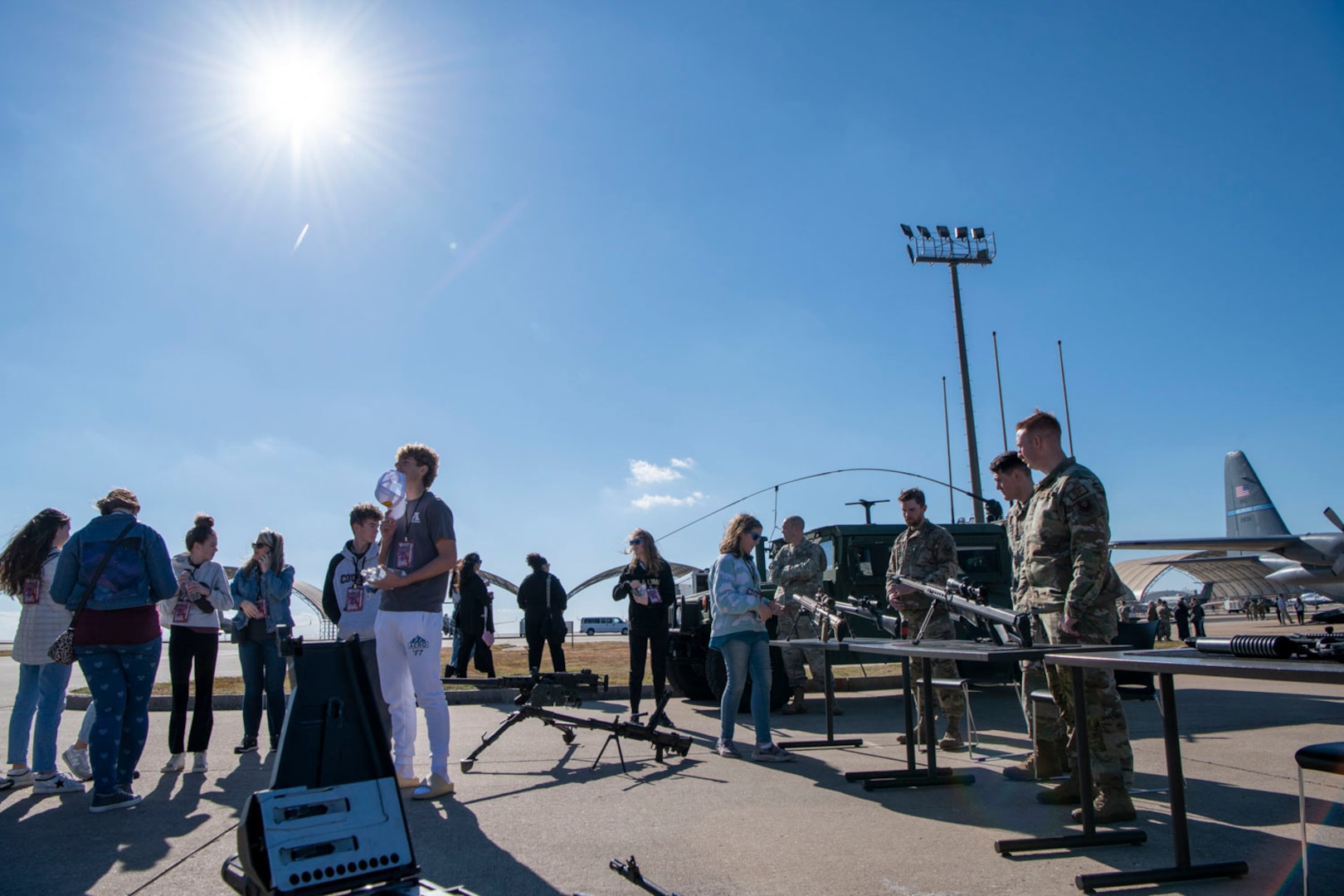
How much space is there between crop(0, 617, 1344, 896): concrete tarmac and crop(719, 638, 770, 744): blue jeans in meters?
0.26

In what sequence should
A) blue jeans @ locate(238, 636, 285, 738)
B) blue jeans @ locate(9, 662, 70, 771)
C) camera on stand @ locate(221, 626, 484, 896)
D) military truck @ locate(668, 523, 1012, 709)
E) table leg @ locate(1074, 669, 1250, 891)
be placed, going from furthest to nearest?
military truck @ locate(668, 523, 1012, 709)
blue jeans @ locate(238, 636, 285, 738)
blue jeans @ locate(9, 662, 70, 771)
table leg @ locate(1074, 669, 1250, 891)
camera on stand @ locate(221, 626, 484, 896)

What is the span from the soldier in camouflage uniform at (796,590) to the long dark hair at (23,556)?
579 cm

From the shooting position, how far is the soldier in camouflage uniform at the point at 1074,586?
3928mm

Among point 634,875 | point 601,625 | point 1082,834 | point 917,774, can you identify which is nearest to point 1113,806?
point 1082,834

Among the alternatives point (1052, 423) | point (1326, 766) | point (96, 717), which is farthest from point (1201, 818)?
point (96, 717)

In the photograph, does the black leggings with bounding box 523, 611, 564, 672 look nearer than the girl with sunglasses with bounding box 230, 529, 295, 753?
No

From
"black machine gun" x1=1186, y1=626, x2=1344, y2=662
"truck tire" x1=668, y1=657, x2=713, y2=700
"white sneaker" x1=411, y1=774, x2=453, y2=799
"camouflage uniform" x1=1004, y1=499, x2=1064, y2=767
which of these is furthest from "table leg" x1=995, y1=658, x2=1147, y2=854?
"truck tire" x1=668, y1=657, x2=713, y2=700

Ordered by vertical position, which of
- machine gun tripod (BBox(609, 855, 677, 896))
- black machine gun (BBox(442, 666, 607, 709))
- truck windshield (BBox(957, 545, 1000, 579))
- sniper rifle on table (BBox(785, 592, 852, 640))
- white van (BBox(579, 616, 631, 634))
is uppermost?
truck windshield (BBox(957, 545, 1000, 579))

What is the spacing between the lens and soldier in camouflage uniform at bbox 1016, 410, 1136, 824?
12.9 feet

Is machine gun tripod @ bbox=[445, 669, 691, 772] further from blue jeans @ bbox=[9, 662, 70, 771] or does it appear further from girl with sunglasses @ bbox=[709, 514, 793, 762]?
blue jeans @ bbox=[9, 662, 70, 771]

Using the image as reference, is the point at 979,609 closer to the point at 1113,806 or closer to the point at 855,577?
the point at 1113,806

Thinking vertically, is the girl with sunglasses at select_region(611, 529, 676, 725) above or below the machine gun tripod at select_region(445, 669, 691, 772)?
above

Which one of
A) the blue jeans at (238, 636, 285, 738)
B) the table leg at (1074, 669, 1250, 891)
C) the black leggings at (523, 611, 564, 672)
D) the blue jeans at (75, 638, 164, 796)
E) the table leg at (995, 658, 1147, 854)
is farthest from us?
the black leggings at (523, 611, 564, 672)

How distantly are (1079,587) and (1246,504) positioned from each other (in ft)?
146
